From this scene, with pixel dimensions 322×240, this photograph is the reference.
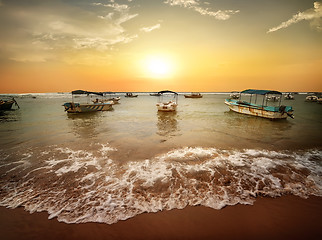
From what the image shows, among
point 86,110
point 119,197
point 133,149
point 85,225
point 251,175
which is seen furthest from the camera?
point 86,110

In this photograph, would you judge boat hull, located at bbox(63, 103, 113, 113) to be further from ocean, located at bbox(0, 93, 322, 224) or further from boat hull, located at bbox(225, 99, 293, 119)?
boat hull, located at bbox(225, 99, 293, 119)

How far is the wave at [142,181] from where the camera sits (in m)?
3.84

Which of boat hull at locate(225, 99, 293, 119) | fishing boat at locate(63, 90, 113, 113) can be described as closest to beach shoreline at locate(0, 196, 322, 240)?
boat hull at locate(225, 99, 293, 119)

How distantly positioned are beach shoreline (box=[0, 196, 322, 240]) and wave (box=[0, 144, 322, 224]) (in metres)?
0.22

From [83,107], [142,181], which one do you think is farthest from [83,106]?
[142,181]

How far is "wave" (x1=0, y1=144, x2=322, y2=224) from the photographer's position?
3.84m

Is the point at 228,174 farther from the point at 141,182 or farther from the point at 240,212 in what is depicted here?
the point at 141,182

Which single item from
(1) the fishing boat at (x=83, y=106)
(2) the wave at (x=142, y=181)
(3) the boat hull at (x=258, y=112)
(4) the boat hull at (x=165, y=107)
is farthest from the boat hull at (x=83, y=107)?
(3) the boat hull at (x=258, y=112)

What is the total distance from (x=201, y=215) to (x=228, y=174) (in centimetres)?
252

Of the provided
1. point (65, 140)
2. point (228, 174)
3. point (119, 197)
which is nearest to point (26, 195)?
point (119, 197)

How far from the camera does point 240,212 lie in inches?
141

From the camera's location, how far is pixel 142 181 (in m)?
4.95

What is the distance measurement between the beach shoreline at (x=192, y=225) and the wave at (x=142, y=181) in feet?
0.74

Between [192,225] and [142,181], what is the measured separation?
224 cm
